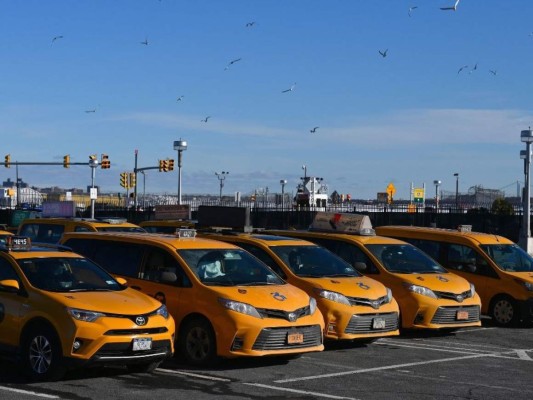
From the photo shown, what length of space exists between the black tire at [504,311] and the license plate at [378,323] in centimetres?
487

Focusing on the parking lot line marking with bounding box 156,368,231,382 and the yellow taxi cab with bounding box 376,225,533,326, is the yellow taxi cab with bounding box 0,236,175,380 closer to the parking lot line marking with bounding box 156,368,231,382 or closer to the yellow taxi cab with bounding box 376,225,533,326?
the parking lot line marking with bounding box 156,368,231,382

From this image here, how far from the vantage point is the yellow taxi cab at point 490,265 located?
17031 millimetres

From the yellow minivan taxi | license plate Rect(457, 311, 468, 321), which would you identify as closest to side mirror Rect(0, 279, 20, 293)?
the yellow minivan taxi

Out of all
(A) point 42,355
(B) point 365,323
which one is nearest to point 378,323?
(B) point 365,323

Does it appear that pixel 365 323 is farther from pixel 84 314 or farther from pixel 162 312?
pixel 84 314

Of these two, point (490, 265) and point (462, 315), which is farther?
point (490, 265)

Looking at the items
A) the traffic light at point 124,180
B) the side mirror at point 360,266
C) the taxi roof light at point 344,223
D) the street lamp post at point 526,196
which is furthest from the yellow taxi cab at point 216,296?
the traffic light at point 124,180

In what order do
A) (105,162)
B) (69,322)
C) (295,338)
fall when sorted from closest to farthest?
(69,322) → (295,338) → (105,162)

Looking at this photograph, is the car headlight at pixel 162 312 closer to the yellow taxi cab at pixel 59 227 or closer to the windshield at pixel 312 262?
the windshield at pixel 312 262

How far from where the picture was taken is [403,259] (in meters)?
15.9

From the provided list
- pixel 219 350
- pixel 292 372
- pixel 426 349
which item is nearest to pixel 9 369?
pixel 219 350

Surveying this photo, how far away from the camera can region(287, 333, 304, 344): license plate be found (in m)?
11.2

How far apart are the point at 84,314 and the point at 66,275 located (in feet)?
4.20

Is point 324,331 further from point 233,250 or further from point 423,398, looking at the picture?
point 423,398
